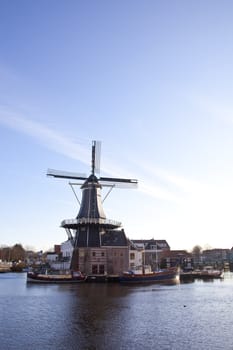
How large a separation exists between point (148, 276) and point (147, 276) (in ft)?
0.73

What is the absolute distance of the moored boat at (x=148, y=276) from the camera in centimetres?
5856

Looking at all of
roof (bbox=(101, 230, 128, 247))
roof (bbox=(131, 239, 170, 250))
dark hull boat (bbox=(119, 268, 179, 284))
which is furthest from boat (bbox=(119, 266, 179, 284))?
roof (bbox=(131, 239, 170, 250))

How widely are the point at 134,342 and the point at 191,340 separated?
340cm

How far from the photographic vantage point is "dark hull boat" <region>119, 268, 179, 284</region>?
58500mm

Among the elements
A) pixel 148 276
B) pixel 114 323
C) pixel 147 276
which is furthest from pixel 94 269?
pixel 114 323

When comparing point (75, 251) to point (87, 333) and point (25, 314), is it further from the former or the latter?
point (87, 333)

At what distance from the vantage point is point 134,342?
66.2ft

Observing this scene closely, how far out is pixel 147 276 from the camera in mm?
60156

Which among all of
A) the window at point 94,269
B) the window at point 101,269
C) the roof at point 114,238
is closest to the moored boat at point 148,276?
the window at point 101,269

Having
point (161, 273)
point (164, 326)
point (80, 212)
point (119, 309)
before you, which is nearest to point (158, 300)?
point (119, 309)

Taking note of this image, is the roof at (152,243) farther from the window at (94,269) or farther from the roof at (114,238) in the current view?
the window at (94,269)

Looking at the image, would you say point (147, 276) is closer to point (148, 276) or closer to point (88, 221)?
point (148, 276)

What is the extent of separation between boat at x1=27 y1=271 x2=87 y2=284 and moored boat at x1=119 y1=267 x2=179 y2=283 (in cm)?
690

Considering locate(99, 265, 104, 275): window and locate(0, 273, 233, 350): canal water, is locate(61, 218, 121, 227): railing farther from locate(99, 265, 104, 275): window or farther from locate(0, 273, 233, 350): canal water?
locate(0, 273, 233, 350): canal water
